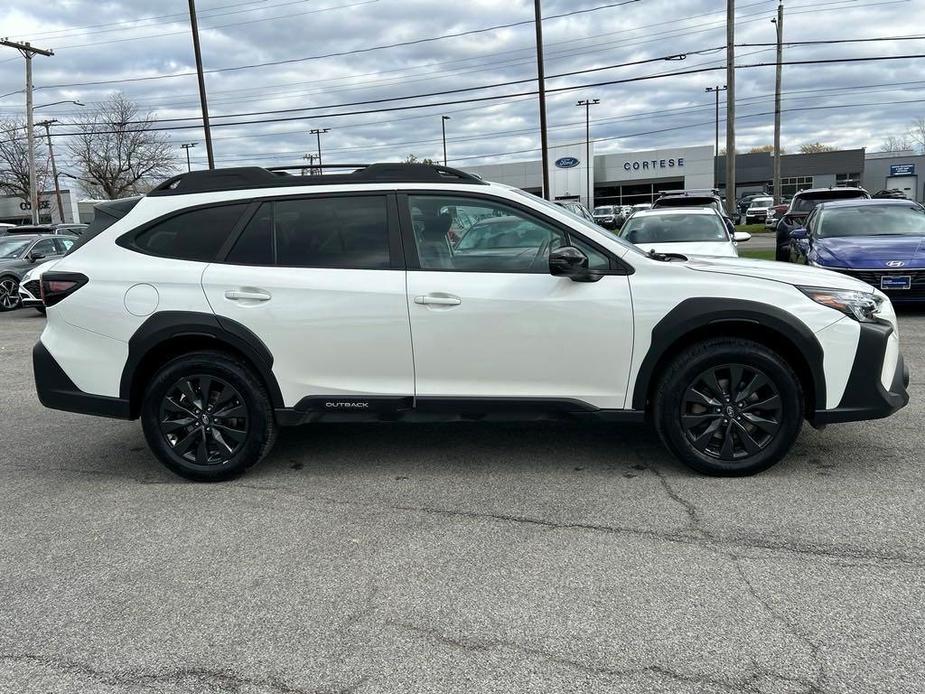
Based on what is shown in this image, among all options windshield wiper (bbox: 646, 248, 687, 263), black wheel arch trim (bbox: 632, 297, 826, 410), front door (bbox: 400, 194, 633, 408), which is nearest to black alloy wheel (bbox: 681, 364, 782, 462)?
black wheel arch trim (bbox: 632, 297, 826, 410)

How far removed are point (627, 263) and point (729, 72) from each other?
2446cm

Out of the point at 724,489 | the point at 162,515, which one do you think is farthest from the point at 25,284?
the point at 724,489

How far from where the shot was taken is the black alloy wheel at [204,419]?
4.50m

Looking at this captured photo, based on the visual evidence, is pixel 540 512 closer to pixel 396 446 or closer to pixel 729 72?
pixel 396 446

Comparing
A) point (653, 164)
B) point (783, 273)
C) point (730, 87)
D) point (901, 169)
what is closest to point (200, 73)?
point (730, 87)

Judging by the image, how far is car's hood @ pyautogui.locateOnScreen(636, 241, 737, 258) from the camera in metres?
10.2

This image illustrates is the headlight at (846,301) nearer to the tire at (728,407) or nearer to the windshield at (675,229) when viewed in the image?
the tire at (728,407)

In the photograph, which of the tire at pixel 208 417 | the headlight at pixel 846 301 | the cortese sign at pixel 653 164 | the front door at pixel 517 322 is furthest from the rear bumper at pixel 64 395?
the cortese sign at pixel 653 164

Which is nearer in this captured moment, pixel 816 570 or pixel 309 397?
pixel 816 570

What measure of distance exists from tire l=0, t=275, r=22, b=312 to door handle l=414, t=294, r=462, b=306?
13656 mm

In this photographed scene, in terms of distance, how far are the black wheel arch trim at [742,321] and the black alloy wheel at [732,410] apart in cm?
24

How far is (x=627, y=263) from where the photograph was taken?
4246 millimetres

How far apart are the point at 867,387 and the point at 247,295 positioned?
3603 millimetres

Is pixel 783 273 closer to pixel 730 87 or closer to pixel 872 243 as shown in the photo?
pixel 872 243
